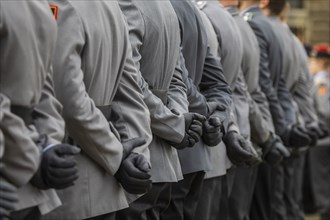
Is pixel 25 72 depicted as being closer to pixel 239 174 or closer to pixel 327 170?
pixel 239 174

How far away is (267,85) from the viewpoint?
8773 millimetres

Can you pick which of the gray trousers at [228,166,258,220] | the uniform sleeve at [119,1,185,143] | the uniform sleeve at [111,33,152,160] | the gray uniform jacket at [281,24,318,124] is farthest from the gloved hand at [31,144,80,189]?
the gray uniform jacket at [281,24,318,124]

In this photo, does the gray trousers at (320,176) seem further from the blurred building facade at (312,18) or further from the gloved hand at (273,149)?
the blurred building facade at (312,18)

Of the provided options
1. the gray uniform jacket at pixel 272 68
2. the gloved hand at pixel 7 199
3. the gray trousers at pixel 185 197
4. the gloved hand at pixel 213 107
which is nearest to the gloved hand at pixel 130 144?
the gloved hand at pixel 7 199

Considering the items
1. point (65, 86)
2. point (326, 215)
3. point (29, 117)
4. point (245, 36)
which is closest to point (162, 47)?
point (65, 86)

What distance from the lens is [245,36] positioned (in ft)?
27.0

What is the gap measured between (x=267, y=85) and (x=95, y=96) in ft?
13.2

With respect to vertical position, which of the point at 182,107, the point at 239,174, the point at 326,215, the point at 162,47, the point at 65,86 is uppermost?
the point at 65,86

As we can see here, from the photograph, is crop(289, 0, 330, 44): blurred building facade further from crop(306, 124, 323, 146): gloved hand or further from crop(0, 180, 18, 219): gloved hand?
crop(0, 180, 18, 219): gloved hand

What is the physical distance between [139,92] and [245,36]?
315cm

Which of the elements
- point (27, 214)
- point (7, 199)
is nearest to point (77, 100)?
point (27, 214)

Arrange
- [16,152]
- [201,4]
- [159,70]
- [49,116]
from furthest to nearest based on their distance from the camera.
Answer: [201,4], [159,70], [49,116], [16,152]

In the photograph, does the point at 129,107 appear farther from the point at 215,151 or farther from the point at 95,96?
the point at 215,151

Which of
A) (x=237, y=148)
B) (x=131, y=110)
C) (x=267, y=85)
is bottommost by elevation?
(x=267, y=85)
